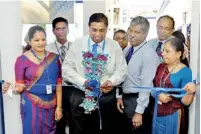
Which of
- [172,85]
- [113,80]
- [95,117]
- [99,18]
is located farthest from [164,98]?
[99,18]

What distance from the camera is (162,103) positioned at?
171 cm

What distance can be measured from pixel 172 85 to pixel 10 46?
1023 mm

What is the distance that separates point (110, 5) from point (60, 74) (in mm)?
524

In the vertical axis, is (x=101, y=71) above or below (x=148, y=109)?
above

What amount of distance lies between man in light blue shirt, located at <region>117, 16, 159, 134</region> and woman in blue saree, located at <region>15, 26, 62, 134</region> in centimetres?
42

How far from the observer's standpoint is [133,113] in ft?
5.77

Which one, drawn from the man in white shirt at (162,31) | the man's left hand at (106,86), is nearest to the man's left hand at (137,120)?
the man's left hand at (106,86)

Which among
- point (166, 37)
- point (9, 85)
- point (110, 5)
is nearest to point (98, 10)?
point (110, 5)

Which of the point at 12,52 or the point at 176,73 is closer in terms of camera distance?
the point at 176,73

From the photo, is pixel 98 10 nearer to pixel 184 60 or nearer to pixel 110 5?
pixel 110 5

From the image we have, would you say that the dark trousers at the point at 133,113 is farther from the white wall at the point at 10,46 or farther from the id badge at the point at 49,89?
the white wall at the point at 10,46

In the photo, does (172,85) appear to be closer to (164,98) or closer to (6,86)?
(164,98)

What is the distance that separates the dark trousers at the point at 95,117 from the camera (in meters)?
1.75

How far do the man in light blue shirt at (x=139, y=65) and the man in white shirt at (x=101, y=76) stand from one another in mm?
54
